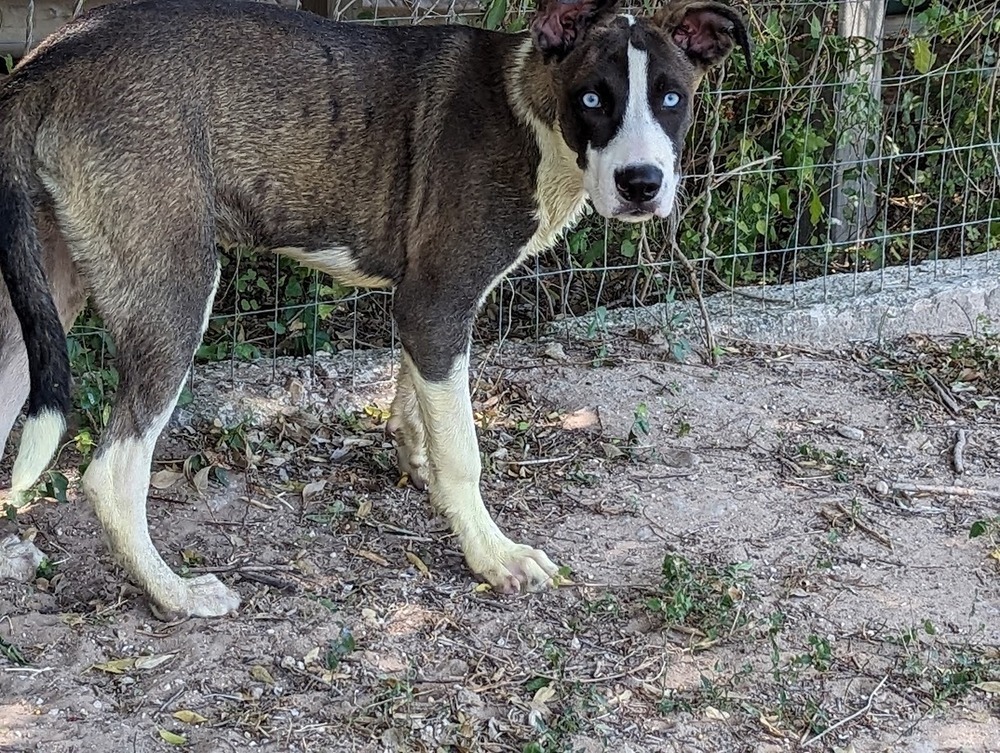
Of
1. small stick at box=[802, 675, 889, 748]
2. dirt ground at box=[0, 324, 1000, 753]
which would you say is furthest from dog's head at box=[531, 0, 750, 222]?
small stick at box=[802, 675, 889, 748]

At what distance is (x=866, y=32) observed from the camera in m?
6.01

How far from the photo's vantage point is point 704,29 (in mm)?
3955

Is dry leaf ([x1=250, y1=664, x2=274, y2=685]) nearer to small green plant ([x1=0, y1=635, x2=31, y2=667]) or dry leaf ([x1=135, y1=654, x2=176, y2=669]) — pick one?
dry leaf ([x1=135, y1=654, x2=176, y2=669])

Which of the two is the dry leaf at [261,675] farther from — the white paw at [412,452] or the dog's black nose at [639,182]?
the dog's black nose at [639,182]

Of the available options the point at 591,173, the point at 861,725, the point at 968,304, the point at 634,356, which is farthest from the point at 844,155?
the point at 861,725

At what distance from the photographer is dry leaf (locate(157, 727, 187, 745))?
10.3 ft

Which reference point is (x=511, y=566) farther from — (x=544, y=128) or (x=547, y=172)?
(x=544, y=128)

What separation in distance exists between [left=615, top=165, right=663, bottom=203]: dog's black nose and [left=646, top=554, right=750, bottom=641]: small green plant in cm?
117

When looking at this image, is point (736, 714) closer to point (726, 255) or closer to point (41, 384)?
point (41, 384)

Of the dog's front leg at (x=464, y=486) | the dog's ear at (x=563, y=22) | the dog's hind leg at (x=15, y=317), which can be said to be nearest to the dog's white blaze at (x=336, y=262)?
the dog's front leg at (x=464, y=486)

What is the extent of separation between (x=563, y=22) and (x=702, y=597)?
1.83 m

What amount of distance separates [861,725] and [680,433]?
1837 millimetres

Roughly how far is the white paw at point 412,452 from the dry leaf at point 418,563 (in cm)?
47

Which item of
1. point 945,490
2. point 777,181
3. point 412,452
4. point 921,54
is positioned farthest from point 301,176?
point 921,54
